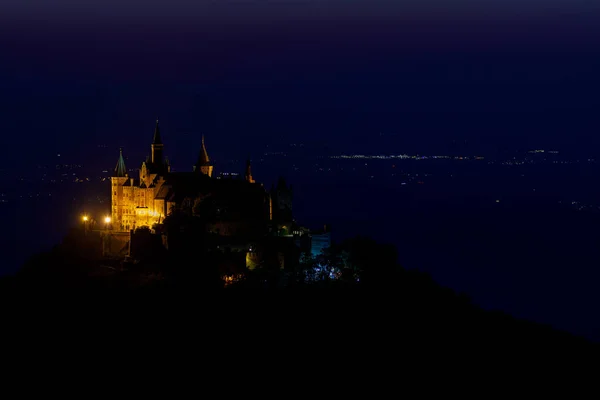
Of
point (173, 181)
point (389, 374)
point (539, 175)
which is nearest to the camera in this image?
point (389, 374)

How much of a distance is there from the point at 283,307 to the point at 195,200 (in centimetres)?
997

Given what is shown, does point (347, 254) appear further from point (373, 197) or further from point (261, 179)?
point (373, 197)

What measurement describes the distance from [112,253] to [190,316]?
8.40 meters

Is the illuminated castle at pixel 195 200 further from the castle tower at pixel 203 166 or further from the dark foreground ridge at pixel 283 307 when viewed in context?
the dark foreground ridge at pixel 283 307

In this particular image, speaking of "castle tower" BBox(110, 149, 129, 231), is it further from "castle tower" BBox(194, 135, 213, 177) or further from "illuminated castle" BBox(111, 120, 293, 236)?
"castle tower" BBox(194, 135, 213, 177)

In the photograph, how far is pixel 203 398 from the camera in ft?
102

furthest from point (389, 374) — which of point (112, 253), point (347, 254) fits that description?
point (112, 253)

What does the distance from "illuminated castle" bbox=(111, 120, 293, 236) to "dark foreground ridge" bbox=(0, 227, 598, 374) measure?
3.92m

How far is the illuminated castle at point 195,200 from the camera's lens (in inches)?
1777

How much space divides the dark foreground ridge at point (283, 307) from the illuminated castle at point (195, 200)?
392 centimetres

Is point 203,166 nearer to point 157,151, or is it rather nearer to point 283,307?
point 157,151

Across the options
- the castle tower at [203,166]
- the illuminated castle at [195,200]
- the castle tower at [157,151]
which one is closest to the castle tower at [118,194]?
the illuminated castle at [195,200]

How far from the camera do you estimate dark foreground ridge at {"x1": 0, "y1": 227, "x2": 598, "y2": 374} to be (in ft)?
121

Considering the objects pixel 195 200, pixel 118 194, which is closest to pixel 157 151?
pixel 118 194
